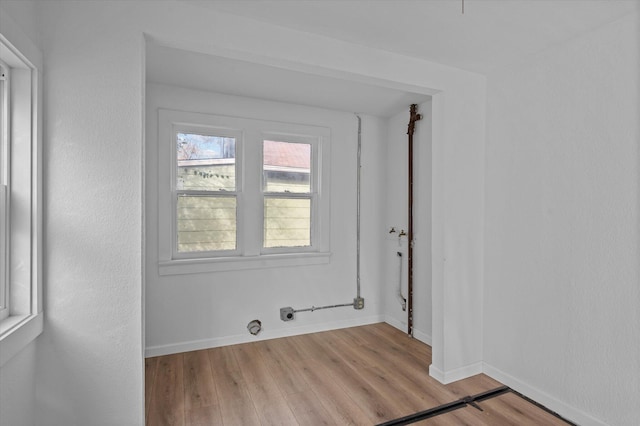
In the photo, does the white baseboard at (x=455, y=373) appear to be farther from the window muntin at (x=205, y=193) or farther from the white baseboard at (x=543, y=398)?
the window muntin at (x=205, y=193)

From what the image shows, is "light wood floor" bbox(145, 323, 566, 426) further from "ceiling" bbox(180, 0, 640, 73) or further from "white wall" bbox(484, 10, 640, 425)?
"ceiling" bbox(180, 0, 640, 73)

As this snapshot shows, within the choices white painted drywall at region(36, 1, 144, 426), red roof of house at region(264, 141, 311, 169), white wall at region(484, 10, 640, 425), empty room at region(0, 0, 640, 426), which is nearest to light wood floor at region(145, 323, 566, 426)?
empty room at region(0, 0, 640, 426)

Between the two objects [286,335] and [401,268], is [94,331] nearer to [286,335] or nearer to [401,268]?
[286,335]

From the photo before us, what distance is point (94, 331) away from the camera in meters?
1.70

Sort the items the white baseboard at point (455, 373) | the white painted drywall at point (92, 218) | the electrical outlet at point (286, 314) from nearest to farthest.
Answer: the white painted drywall at point (92, 218), the white baseboard at point (455, 373), the electrical outlet at point (286, 314)

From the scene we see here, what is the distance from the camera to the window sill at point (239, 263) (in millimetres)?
3189

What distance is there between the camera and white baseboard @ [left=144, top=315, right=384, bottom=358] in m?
3.14

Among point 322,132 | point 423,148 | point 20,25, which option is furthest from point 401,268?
point 20,25

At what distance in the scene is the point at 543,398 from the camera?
7.75 ft

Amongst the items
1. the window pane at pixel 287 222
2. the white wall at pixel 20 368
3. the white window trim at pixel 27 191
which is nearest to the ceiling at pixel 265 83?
the white wall at pixel 20 368

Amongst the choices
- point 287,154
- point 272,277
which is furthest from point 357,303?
point 287,154

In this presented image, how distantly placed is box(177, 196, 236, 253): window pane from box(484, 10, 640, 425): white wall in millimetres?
2393

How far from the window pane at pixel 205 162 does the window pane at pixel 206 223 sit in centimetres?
14

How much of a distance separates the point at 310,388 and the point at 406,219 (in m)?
2.04
